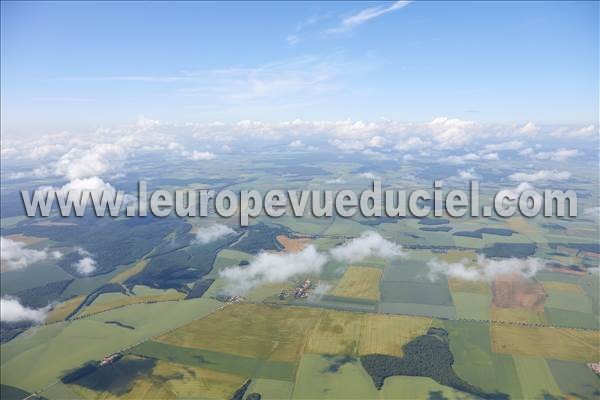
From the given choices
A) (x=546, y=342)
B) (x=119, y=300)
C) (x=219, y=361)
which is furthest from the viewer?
(x=119, y=300)

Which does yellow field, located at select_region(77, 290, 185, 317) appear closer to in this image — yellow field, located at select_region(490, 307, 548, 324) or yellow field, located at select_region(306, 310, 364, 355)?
yellow field, located at select_region(306, 310, 364, 355)

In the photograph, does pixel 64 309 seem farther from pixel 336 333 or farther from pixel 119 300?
pixel 336 333

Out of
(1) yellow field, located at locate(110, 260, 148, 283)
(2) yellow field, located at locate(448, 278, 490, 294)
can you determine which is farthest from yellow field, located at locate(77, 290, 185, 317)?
(2) yellow field, located at locate(448, 278, 490, 294)

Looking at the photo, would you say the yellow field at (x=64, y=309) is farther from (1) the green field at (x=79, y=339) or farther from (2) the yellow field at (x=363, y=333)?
(2) the yellow field at (x=363, y=333)

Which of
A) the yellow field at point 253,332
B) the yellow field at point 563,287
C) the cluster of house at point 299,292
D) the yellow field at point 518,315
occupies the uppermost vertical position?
the yellow field at point 563,287

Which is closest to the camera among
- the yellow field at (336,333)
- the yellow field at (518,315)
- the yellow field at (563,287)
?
the yellow field at (336,333)

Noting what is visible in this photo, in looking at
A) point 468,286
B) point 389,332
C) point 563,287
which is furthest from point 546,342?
point 563,287

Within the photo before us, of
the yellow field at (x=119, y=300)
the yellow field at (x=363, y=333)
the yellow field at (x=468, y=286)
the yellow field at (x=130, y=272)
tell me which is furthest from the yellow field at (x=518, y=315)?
the yellow field at (x=130, y=272)
